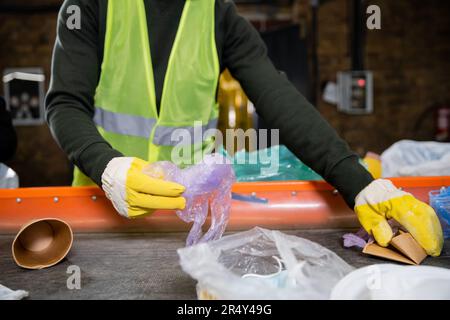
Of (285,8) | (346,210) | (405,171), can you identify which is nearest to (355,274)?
(346,210)

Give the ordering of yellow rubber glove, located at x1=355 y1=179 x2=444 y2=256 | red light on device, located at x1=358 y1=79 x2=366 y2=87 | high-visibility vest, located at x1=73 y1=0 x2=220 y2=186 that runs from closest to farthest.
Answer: yellow rubber glove, located at x1=355 y1=179 x2=444 y2=256
high-visibility vest, located at x1=73 y1=0 x2=220 y2=186
red light on device, located at x1=358 y1=79 x2=366 y2=87

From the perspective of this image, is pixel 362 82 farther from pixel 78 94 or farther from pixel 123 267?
pixel 123 267

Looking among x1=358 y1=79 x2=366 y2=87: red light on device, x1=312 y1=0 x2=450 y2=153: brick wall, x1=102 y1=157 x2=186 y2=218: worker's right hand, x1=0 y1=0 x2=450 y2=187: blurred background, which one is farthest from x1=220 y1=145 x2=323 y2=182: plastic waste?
x1=312 y1=0 x2=450 y2=153: brick wall

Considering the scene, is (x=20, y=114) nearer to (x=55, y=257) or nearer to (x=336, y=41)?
(x=336, y=41)

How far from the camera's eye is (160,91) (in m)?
1.42

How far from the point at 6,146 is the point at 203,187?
107cm

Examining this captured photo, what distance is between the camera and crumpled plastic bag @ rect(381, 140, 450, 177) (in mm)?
1596

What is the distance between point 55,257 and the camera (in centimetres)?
103

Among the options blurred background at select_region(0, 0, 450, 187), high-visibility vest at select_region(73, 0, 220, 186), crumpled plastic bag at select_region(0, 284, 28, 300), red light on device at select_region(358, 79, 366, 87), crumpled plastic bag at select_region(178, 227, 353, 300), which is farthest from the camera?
blurred background at select_region(0, 0, 450, 187)

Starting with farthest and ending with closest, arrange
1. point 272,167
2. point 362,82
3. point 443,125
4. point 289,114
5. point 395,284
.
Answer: point 443,125 < point 362,82 < point 272,167 < point 289,114 < point 395,284

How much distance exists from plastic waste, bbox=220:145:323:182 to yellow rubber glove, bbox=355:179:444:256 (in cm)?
43

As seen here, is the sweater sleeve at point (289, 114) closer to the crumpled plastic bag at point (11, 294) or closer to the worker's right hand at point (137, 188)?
the worker's right hand at point (137, 188)

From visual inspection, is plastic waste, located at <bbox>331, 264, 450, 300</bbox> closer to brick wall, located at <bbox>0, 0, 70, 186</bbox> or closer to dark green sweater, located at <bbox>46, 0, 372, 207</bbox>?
dark green sweater, located at <bbox>46, 0, 372, 207</bbox>

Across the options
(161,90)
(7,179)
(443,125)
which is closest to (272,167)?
(161,90)
